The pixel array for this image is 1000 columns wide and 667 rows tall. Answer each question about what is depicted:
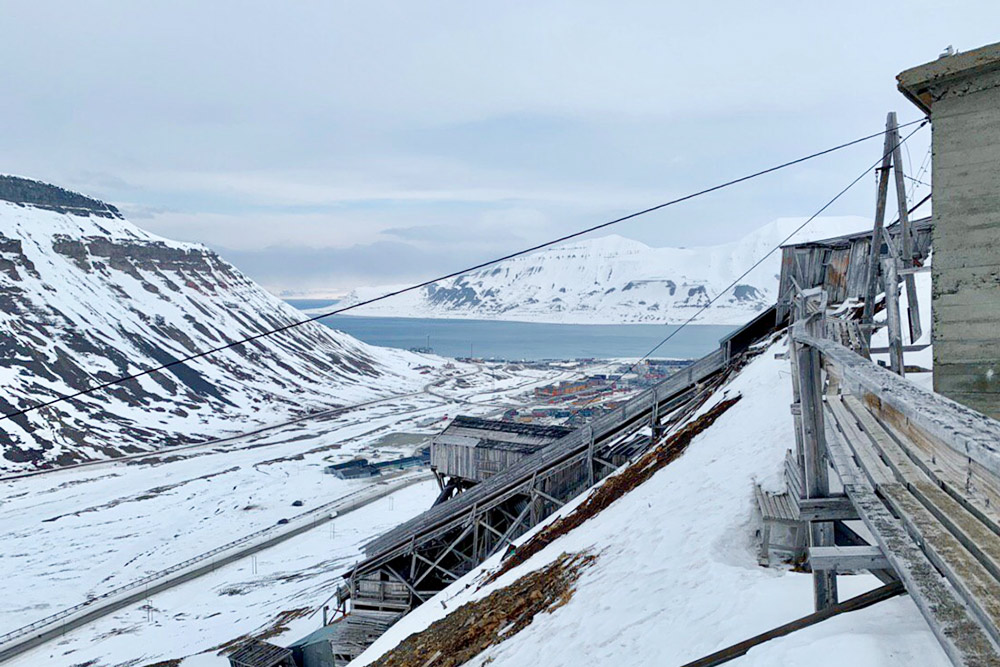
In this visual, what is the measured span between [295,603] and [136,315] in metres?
105

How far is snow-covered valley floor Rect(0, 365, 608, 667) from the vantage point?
28031mm

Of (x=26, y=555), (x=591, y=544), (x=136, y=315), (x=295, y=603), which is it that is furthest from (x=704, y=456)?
(x=136, y=315)

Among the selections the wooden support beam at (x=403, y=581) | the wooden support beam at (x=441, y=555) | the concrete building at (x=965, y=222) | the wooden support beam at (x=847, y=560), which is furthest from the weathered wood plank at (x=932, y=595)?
the wooden support beam at (x=403, y=581)

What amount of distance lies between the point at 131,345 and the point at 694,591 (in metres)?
117

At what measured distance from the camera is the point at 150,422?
8106 centimetres

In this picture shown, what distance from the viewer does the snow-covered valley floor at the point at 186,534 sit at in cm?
2803

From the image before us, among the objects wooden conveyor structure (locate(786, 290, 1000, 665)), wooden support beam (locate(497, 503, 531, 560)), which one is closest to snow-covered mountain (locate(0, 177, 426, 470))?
wooden support beam (locate(497, 503, 531, 560))

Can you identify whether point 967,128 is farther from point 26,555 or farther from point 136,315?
point 136,315

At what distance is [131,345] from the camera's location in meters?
104

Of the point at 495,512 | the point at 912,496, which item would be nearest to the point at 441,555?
the point at 495,512

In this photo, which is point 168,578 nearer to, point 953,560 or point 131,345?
point 953,560

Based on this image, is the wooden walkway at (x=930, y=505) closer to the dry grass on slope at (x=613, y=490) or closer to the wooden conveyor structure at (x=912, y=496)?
the wooden conveyor structure at (x=912, y=496)

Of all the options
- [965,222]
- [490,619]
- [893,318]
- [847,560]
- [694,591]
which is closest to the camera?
[847,560]

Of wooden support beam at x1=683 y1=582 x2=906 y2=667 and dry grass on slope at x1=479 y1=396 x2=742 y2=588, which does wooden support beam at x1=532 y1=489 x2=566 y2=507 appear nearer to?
dry grass on slope at x1=479 y1=396 x2=742 y2=588
